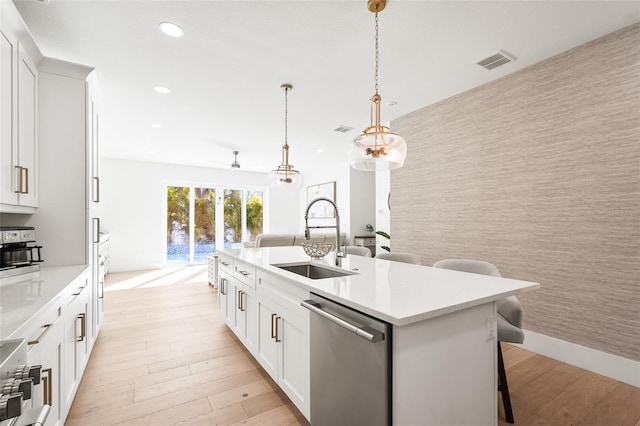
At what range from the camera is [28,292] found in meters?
1.44

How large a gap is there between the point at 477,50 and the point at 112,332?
4436 millimetres

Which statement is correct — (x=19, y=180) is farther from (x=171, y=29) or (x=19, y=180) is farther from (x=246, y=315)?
(x=246, y=315)

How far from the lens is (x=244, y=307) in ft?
8.10

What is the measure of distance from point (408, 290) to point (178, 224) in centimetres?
708

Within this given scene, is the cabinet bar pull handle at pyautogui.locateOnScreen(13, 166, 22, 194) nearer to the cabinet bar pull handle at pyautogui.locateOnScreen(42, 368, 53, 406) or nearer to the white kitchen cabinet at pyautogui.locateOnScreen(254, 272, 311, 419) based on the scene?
Result: the cabinet bar pull handle at pyautogui.locateOnScreen(42, 368, 53, 406)

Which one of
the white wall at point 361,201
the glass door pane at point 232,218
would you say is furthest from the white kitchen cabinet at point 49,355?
the glass door pane at point 232,218

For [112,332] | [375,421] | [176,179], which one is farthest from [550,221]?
[176,179]

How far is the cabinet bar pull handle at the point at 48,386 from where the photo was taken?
128 centimetres

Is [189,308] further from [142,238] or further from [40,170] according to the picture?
[142,238]

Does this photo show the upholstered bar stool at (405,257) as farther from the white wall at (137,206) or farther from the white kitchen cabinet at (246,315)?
the white wall at (137,206)

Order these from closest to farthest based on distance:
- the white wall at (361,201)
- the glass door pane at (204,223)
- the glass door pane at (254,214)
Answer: the white wall at (361,201), the glass door pane at (204,223), the glass door pane at (254,214)

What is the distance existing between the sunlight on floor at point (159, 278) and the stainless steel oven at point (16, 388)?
4.78 meters

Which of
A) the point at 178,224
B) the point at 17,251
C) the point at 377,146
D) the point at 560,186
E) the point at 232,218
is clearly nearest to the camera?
the point at 17,251

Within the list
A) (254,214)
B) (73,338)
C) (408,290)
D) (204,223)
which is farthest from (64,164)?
(254,214)
